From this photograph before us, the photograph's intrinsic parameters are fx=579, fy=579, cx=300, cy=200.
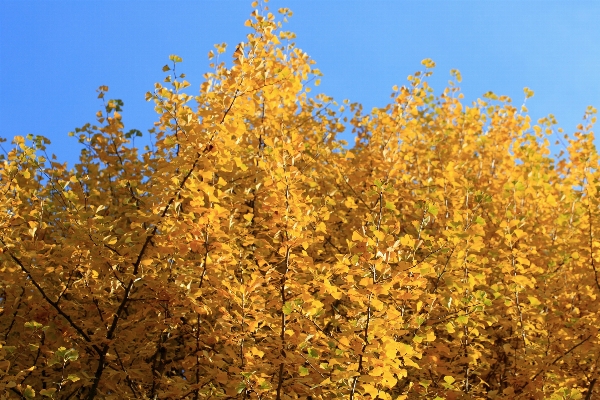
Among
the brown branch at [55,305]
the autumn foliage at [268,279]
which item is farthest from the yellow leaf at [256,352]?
the brown branch at [55,305]

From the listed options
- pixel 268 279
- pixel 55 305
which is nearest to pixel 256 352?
pixel 268 279

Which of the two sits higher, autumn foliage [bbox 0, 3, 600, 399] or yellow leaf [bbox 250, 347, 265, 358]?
autumn foliage [bbox 0, 3, 600, 399]

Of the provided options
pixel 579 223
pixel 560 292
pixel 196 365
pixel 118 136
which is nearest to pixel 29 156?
pixel 118 136

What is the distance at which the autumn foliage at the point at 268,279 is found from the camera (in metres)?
3.26

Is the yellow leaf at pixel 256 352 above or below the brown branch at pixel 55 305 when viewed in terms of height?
below

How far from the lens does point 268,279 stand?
3324 millimetres

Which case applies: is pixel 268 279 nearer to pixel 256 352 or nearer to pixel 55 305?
pixel 256 352

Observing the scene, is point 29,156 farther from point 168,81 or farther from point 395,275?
point 395,275

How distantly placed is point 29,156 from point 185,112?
186 centimetres

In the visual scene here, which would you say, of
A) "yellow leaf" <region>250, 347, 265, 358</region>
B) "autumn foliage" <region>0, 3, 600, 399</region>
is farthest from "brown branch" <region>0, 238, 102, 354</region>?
"yellow leaf" <region>250, 347, 265, 358</region>

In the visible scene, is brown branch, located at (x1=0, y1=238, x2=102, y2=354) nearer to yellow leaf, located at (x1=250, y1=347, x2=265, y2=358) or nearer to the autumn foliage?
the autumn foliage

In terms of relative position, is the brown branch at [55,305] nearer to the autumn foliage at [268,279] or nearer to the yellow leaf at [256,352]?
the autumn foliage at [268,279]

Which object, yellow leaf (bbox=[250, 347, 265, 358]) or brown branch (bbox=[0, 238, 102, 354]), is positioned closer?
yellow leaf (bbox=[250, 347, 265, 358])

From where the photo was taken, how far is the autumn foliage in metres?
3.26
